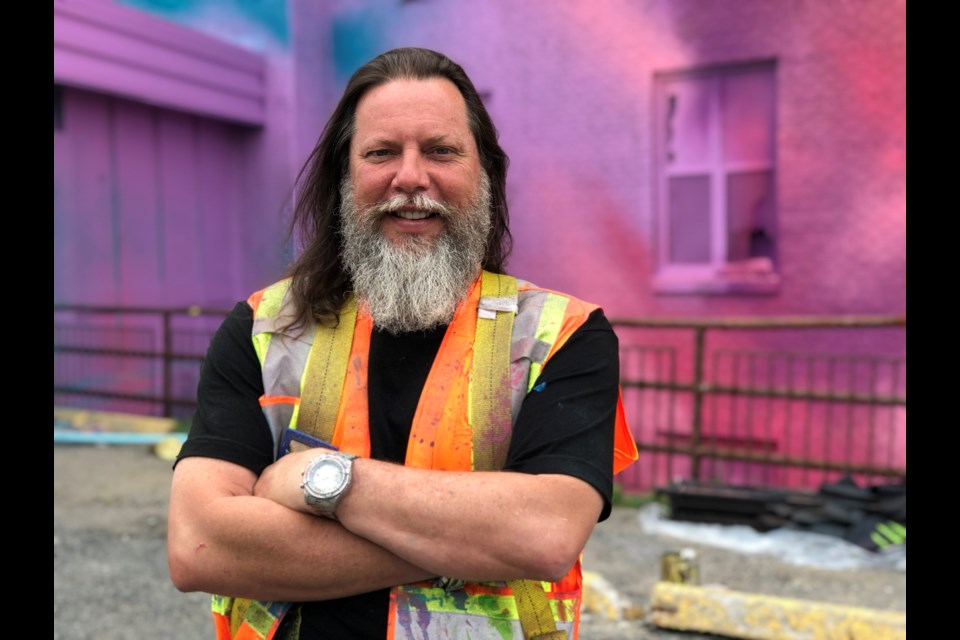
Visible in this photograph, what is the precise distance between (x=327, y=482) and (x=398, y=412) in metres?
0.26

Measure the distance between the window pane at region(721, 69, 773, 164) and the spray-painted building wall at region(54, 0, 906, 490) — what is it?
0.5 inches

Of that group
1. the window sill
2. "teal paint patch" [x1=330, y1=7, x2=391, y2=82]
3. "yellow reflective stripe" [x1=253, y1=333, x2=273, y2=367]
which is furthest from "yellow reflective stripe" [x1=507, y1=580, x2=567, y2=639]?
"teal paint patch" [x1=330, y1=7, x2=391, y2=82]

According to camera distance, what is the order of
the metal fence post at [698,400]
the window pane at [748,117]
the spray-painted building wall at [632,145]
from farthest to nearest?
the window pane at [748,117]
the metal fence post at [698,400]
the spray-painted building wall at [632,145]

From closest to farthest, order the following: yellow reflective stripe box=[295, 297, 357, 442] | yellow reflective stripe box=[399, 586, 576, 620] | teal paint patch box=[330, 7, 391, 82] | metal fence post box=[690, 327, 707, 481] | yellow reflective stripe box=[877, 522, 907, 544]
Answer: yellow reflective stripe box=[399, 586, 576, 620] → yellow reflective stripe box=[295, 297, 357, 442] → yellow reflective stripe box=[877, 522, 907, 544] → metal fence post box=[690, 327, 707, 481] → teal paint patch box=[330, 7, 391, 82]

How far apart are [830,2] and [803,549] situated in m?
4.03

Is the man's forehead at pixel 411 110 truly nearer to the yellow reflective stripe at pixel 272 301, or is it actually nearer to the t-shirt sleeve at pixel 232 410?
the yellow reflective stripe at pixel 272 301

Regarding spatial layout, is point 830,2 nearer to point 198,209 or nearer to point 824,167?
point 824,167

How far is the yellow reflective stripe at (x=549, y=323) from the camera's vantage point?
6.21 feet

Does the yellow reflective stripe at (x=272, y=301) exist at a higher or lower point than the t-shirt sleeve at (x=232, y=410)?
higher

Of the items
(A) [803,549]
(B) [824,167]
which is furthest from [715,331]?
(A) [803,549]

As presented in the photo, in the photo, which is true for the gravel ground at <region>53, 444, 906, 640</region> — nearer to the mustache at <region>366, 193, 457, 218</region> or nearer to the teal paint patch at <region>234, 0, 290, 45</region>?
the mustache at <region>366, 193, 457, 218</region>

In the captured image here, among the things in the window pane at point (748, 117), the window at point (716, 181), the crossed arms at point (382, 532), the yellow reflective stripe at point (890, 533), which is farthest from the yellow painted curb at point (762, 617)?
the window pane at point (748, 117)

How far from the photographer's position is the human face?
202 centimetres

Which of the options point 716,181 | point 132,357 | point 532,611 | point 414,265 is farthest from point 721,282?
point 132,357
